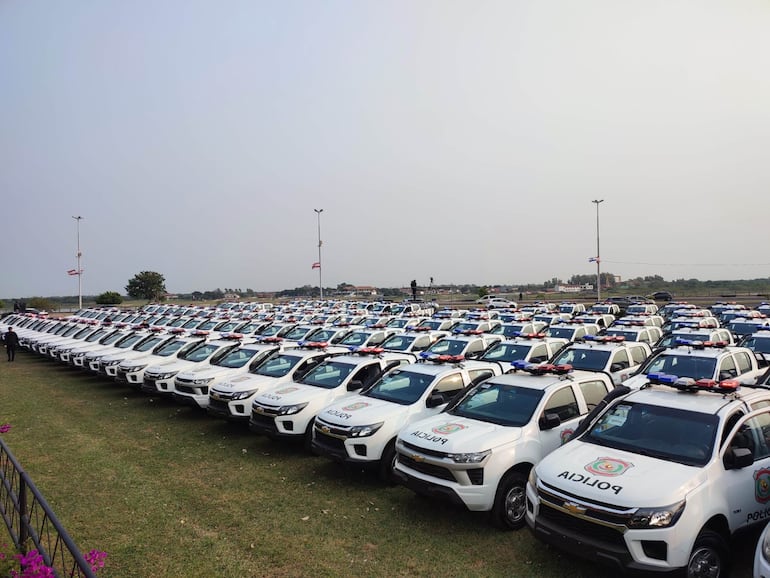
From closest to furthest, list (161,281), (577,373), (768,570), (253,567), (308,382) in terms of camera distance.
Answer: (768,570)
(253,567)
(577,373)
(308,382)
(161,281)

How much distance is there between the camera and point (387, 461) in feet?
23.0

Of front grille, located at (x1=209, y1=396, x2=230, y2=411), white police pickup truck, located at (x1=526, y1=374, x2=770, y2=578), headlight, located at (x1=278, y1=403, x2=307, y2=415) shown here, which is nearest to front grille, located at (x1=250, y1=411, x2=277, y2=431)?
headlight, located at (x1=278, y1=403, x2=307, y2=415)

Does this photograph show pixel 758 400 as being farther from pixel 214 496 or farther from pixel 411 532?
pixel 214 496

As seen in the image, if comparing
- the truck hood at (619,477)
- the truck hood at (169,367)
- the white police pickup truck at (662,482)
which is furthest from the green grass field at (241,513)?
the truck hood at (169,367)

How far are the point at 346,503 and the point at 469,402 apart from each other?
207 cm

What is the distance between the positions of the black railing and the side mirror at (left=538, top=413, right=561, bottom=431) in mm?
4906

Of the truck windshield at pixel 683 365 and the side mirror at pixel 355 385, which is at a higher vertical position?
the truck windshield at pixel 683 365

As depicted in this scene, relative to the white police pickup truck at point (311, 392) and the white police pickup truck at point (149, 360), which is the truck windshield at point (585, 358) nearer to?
the white police pickup truck at point (311, 392)

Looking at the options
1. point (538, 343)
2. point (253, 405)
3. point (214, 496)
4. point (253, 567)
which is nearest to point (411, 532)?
point (253, 567)

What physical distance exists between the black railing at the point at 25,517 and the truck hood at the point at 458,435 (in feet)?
11.7

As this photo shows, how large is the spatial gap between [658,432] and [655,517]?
1303 millimetres

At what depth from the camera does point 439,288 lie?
384ft

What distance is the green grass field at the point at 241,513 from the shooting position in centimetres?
513

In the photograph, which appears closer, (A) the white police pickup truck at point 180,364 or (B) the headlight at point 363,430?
(B) the headlight at point 363,430
